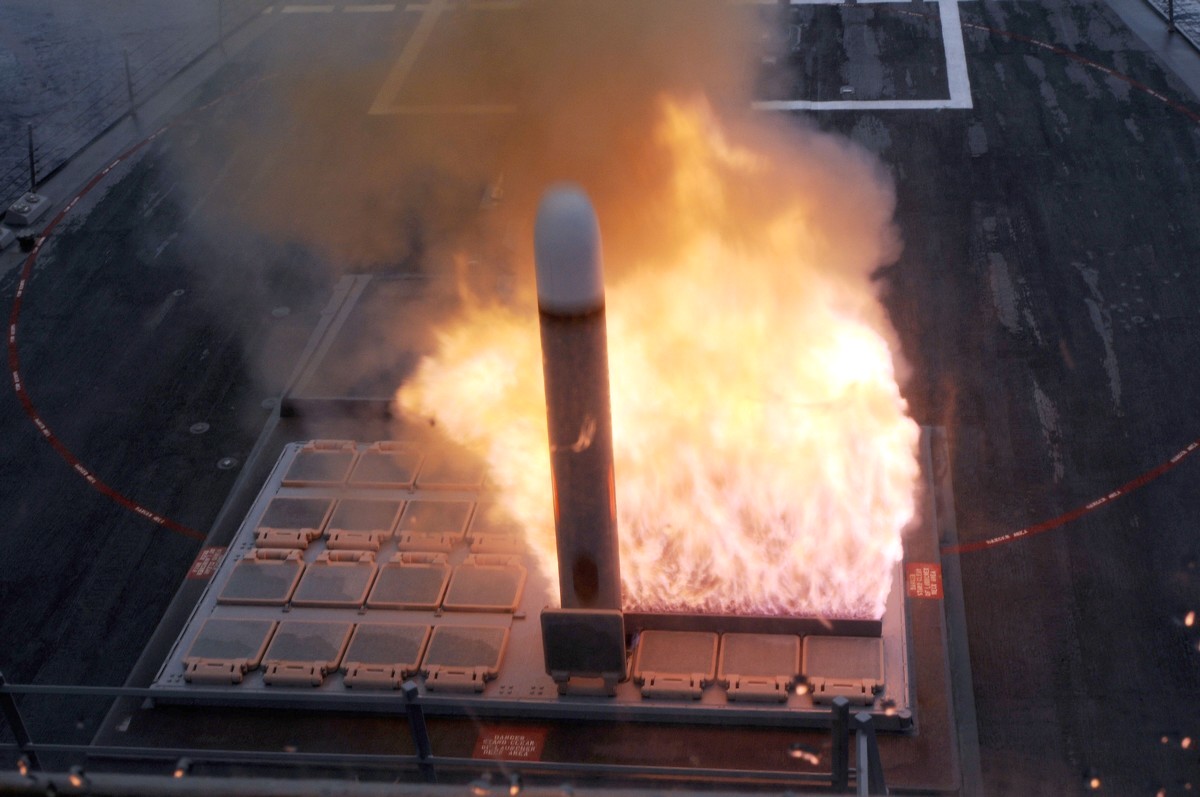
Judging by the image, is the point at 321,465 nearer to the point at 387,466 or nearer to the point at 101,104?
the point at 387,466

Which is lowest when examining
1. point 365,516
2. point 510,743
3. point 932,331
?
point 510,743

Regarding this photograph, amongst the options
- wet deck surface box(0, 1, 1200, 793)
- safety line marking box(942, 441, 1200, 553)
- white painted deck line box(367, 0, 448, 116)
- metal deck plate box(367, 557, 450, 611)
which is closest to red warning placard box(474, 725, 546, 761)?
metal deck plate box(367, 557, 450, 611)

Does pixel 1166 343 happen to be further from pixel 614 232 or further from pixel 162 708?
pixel 162 708

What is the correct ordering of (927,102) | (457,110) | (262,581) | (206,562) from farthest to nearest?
(927,102)
(457,110)
(206,562)
(262,581)

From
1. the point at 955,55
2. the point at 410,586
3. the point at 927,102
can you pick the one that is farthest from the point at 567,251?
the point at 955,55

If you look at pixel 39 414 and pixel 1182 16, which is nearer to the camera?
pixel 39 414

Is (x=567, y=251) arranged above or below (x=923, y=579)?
above

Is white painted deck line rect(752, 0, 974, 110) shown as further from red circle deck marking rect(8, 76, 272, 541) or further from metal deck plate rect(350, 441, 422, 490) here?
metal deck plate rect(350, 441, 422, 490)

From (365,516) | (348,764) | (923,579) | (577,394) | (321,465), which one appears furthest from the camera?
(321,465)
